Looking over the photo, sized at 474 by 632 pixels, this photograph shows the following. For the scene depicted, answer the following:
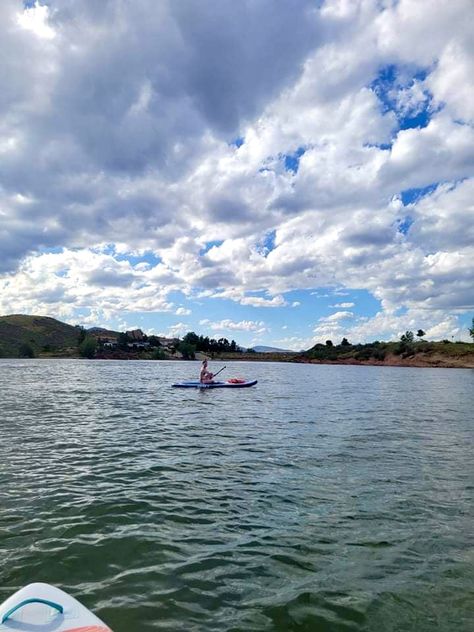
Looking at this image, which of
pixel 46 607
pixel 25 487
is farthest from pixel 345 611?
pixel 25 487

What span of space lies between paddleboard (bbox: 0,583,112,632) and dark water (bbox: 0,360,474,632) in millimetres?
903

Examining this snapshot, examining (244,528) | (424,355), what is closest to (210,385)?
(244,528)

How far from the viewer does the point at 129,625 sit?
6.12 metres

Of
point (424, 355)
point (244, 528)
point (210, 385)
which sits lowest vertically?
point (244, 528)

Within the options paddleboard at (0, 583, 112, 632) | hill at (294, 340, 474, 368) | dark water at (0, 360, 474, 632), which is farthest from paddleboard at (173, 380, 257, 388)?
hill at (294, 340, 474, 368)

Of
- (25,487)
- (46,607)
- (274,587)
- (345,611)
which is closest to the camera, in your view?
(46,607)

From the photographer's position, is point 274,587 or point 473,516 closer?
point 274,587

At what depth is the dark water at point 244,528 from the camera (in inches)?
266

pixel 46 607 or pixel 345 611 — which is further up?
pixel 46 607

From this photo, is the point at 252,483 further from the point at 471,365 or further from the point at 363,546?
the point at 471,365

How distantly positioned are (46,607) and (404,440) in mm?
18901

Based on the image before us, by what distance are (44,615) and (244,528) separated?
5177mm

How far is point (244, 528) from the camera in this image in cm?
970

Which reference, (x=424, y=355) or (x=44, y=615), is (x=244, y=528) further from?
(x=424, y=355)
